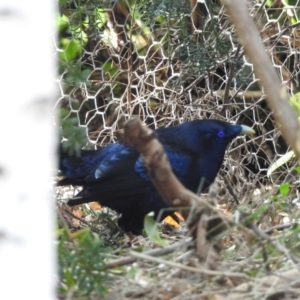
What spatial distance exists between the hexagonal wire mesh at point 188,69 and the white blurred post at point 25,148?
94.5 inches

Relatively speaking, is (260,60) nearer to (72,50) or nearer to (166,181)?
(166,181)

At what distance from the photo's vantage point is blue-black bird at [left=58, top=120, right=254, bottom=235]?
3.35m

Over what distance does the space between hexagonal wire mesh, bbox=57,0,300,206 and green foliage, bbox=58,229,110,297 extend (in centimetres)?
176

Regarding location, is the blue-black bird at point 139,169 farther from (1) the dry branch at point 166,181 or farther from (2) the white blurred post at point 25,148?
(2) the white blurred post at point 25,148

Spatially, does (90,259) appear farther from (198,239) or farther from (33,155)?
(33,155)

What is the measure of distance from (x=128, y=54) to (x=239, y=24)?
2.72 meters

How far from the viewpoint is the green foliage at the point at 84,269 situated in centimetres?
190

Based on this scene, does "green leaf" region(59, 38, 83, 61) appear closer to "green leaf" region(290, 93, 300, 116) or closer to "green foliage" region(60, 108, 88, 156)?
"green leaf" region(290, 93, 300, 116)

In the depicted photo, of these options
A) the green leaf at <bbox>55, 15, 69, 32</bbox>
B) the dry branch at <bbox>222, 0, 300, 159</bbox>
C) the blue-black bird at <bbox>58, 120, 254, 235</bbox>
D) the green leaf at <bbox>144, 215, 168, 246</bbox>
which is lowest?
the green leaf at <bbox>144, 215, 168, 246</bbox>

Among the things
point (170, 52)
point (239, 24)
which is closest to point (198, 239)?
point (239, 24)

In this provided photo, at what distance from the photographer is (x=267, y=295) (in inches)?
74.3

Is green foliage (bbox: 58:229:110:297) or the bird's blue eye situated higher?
the bird's blue eye

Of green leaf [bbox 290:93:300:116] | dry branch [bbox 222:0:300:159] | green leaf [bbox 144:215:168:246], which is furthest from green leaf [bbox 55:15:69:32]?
dry branch [bbox 222:0:300:159]

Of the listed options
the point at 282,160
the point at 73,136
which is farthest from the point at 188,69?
the point at 73,136
